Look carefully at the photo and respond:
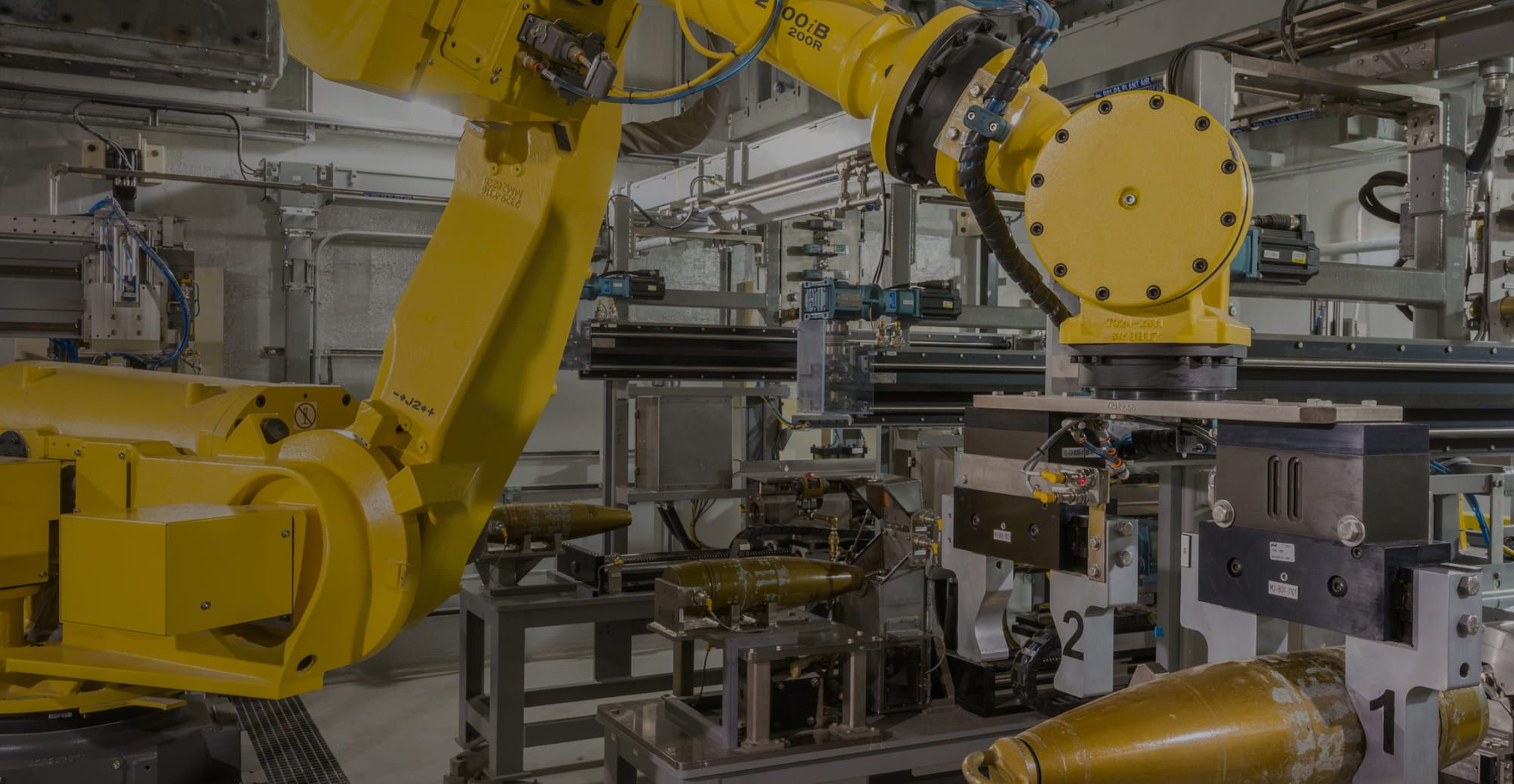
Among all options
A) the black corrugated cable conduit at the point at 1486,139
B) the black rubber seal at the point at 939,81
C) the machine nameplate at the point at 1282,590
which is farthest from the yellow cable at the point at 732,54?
the black corrugated cable conduit at the point at 1486,139

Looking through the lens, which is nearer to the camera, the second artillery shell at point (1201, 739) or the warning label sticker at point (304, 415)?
the second artillery shell at point (1201, 739)

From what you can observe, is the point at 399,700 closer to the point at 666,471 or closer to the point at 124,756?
the point at 666,471

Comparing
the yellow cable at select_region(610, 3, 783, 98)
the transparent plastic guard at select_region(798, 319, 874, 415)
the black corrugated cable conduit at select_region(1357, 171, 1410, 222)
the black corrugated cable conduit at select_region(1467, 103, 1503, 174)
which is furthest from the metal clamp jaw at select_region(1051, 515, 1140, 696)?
the black corrugated cable conduit at select_region(1357, 171, 1410, 222)

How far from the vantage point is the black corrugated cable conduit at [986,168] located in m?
1.28

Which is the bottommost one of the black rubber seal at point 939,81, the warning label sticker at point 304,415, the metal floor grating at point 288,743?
the metal floor grating at point 288,743

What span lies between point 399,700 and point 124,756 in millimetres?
3428

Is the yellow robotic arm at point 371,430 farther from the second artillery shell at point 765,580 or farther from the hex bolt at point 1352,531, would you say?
the second artillery shell at point 765,580

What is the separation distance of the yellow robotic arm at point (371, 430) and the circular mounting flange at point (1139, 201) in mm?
133

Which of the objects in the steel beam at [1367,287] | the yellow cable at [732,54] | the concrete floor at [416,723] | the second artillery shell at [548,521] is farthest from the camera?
the concrete floor at [416,723]

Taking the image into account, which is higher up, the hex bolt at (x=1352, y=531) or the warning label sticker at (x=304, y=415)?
the warning label sticker at (x=304, y=415)

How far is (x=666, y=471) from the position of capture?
4.68 meters

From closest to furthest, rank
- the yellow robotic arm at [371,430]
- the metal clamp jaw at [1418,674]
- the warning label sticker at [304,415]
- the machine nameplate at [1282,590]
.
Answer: the metal clamp jaw at [1418,674] → the machine nameplate at [1282,590] → the yellow robotic arm at [371,430] → the warning label sticker at [304,415]

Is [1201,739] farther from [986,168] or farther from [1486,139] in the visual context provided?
[1486,139]

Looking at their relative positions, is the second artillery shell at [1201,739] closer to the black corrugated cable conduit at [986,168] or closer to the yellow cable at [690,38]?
the black corrugated cable conduit at [986,168]
